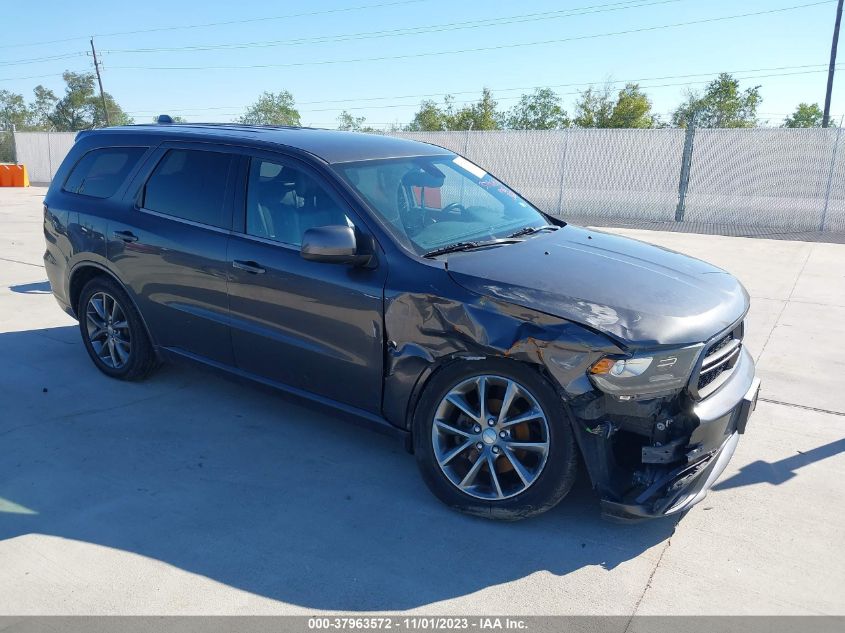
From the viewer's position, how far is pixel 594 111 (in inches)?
1737

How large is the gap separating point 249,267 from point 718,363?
2.63 m

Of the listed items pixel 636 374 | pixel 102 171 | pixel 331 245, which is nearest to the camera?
pixel 636 374

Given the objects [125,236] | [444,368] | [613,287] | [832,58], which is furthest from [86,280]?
[832,58]

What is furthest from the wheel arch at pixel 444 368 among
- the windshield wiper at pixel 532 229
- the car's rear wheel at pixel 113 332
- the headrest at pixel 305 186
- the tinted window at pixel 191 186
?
the car's rear wheel at pixel 113 332

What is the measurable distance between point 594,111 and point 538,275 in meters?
44.1

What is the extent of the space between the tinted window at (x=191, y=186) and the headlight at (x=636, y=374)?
253cm

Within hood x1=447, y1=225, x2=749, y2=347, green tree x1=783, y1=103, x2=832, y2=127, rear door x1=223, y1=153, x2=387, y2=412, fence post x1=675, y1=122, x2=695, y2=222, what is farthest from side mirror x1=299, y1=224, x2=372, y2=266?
green tree x1=783, y1=103, x2=832, y2=127

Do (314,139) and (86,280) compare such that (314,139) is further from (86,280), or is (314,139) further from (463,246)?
(86,280)

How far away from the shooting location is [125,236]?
478 centimetres
